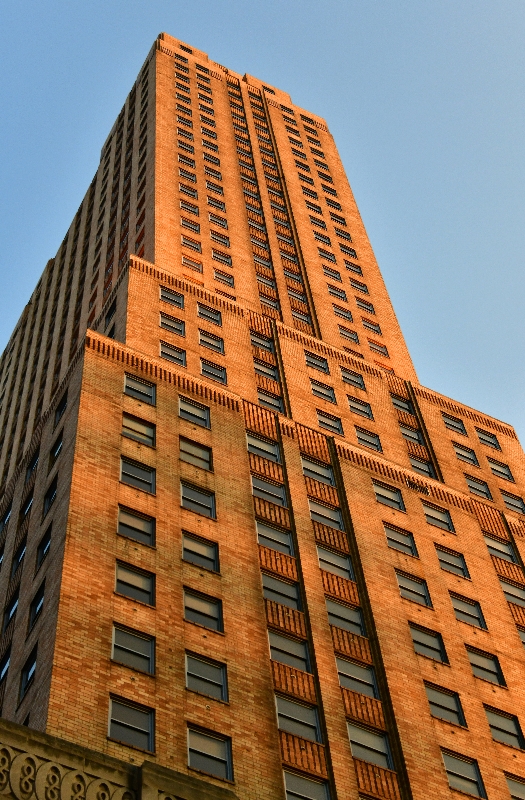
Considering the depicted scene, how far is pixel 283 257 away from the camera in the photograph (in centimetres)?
7231

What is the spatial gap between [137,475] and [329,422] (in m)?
16.0

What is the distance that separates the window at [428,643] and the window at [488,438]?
67.4ft

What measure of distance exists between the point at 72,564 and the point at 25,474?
48.3 ft

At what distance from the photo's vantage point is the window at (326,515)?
1855 inches

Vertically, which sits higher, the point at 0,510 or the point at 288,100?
the point at 288,100

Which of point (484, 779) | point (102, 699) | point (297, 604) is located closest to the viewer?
point (102, 699)

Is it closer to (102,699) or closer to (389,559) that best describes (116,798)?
(102,699)

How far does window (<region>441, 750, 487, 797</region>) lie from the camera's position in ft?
124

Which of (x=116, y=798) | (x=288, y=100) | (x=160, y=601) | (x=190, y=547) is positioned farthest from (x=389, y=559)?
(x=288, y=100)

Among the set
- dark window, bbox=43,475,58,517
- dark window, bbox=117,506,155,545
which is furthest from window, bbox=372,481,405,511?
dark window, bbox=43,475,58,517

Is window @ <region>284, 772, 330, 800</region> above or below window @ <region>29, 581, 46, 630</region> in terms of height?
below

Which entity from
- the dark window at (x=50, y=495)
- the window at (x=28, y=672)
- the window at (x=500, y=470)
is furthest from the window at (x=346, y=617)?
the window at (x=500, y=470)

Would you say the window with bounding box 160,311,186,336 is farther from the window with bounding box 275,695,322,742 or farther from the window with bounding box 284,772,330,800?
the window with bounding box 284,772,330,800

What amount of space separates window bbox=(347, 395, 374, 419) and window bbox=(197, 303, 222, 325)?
775 cm
